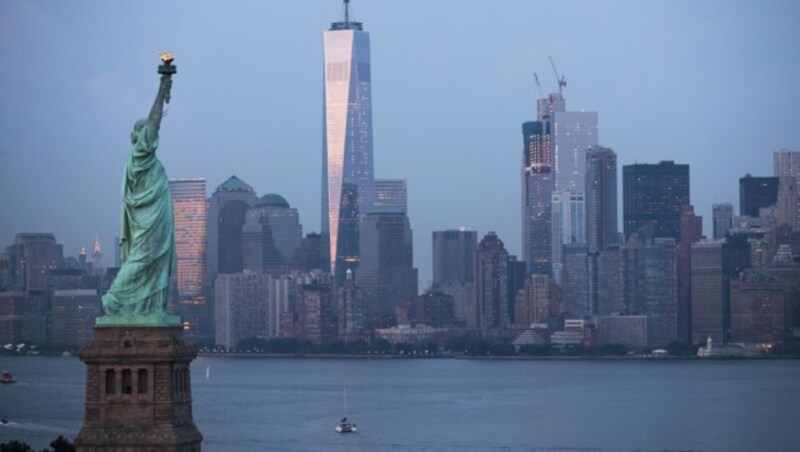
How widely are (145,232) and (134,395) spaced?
6.49ft

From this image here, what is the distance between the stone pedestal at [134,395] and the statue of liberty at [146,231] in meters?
0.39

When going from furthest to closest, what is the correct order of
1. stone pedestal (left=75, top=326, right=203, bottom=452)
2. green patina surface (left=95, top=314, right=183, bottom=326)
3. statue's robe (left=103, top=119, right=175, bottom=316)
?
statue's robe (left=103, top=119, right=175, bottom=316) < green patina surface (left=95, top=314, right=183, bottom=326) < stone pedestal (left=75, top=326, right=203, bottom=452)

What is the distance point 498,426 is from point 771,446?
529 inches

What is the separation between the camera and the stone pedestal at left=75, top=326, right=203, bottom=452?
76.7 ft

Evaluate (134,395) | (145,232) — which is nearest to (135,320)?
(134,395)

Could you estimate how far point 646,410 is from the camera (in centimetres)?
9612

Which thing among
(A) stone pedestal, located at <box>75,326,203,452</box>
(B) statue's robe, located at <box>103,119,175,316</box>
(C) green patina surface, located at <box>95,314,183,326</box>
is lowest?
(A) stone pedestal, located at <box>75,326,203,452</box>

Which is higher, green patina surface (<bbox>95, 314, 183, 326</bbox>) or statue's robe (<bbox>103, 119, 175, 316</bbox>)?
statue's robe (<bbox>103, 119, 175, 316</bbox>)

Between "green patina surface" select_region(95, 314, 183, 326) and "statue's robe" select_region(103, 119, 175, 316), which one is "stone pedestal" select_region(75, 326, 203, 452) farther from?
"statue's robe" select_region(103, 119, 175, 316)

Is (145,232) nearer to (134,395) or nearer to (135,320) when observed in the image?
(135,320)

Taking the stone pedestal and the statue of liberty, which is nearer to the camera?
the stone pedestal

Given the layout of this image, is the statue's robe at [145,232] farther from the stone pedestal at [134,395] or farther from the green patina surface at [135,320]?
the stone pedestal at [134,395]

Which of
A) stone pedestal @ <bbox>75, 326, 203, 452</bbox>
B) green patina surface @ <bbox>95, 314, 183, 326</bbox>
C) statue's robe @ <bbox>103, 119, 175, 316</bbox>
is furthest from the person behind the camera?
statue's robe @ <bbox>103, 119, 175, 316</bbox>

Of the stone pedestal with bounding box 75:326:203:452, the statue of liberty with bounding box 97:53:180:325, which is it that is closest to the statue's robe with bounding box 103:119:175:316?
the statue of liberty with bounding box 97:53:180:325
